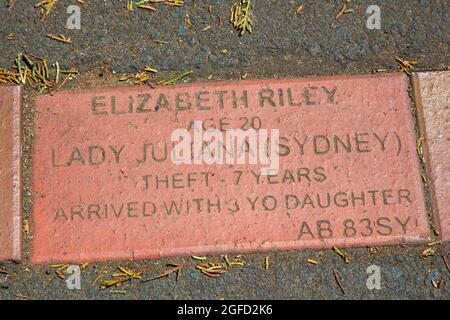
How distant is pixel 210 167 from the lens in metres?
1.69

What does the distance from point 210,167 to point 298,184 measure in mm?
324

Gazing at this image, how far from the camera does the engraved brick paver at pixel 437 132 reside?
1.68m

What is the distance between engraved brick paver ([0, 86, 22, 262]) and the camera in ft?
5.50

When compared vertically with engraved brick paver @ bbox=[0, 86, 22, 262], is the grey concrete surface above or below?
above

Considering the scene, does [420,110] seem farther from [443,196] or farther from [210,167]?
[210,167]

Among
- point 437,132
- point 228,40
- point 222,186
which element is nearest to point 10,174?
point 222,186

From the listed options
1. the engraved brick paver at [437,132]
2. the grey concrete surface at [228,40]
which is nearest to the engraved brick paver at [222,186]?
the engraved brick paver at [437,132]

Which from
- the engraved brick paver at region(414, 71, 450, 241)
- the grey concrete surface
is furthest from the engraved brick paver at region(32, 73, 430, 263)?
the grey concrete surface

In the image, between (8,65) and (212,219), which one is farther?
(8,65)

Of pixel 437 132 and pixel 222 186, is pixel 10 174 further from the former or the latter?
pixel 437 132

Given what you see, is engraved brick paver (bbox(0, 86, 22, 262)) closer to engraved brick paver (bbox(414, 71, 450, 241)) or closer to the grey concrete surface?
the grey concrete surface

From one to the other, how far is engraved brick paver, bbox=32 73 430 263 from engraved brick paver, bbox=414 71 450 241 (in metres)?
0.05
